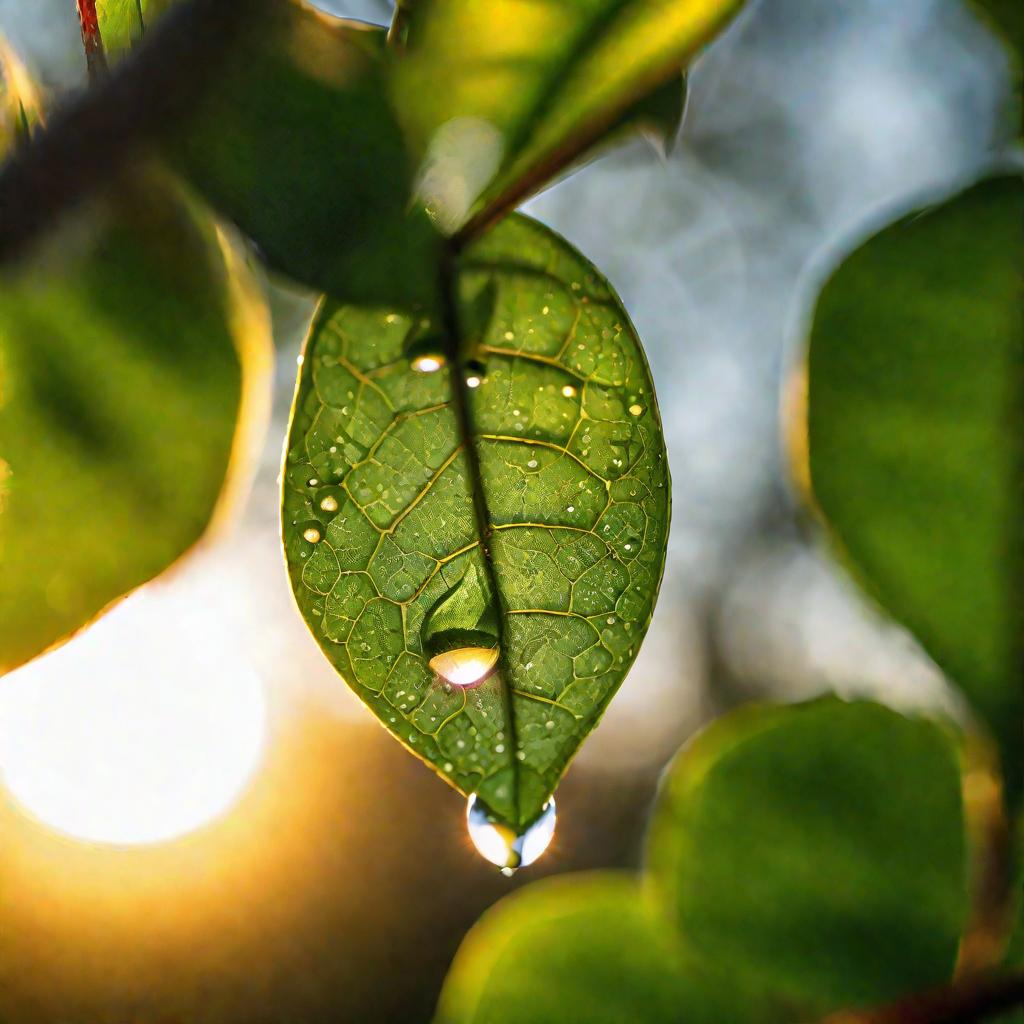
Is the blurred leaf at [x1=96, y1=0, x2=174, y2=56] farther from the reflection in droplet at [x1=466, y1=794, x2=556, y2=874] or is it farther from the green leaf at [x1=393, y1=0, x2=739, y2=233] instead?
the reflection in droplet at [x1=466, y1=794, x2=556, y2=874]

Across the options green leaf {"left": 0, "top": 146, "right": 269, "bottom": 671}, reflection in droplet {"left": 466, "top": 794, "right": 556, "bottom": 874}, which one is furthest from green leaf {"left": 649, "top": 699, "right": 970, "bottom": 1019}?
green leaf {"left": 0, "top": 146, "right": 269, "bottom": 671}

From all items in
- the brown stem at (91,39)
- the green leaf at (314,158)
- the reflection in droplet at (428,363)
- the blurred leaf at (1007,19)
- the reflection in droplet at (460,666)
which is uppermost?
the brown stem at (91,39)

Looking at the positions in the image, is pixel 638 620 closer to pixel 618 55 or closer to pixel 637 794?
pixel 618 55

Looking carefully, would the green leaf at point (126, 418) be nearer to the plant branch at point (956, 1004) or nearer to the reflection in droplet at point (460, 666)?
the reflection in droplet at point (460, 666)

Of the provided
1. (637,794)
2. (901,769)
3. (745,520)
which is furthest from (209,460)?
(637,794)

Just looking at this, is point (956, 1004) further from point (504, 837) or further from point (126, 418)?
point (126, 418)

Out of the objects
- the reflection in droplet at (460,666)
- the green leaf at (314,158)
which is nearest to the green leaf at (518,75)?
the green leaf at (314,158)
